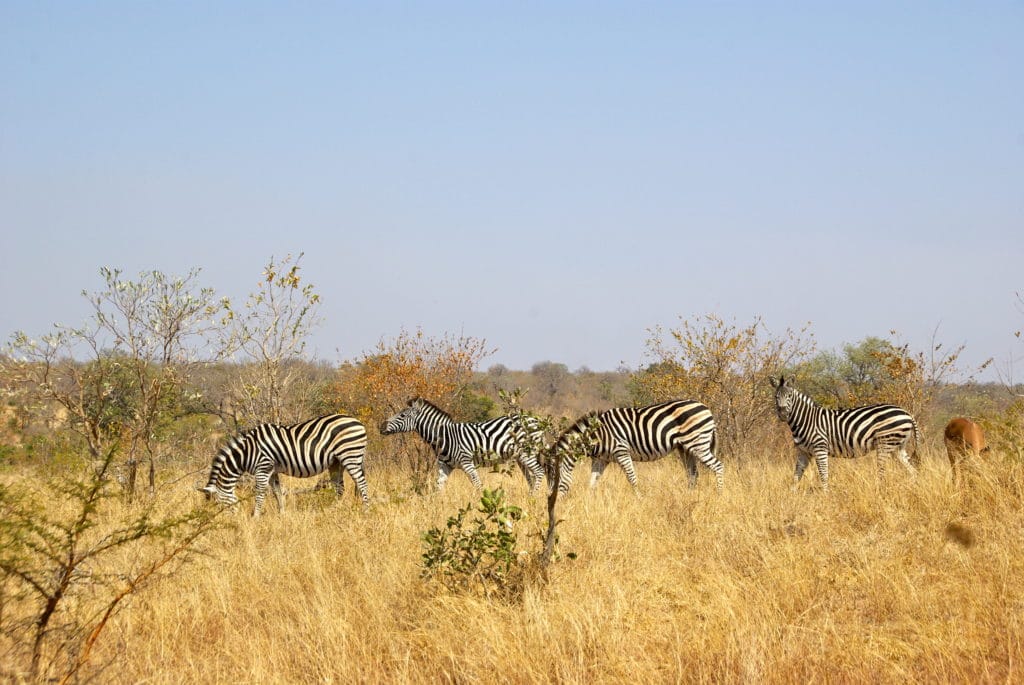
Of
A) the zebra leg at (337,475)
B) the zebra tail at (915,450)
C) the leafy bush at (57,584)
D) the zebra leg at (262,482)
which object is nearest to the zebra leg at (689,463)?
the zebra tail at (915,450)

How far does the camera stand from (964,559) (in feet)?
22.9

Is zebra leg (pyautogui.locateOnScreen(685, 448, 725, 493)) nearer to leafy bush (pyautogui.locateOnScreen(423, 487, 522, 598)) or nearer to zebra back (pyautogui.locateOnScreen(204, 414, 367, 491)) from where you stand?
zebra back (pyautogui.locateOnScreen(204, 414, 367, 491))

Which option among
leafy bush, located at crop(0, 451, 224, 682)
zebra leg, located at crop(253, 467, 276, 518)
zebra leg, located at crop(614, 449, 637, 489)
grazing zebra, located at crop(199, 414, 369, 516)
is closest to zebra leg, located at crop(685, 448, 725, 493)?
zebra leg, located at crop(614, 449, 637, 489)

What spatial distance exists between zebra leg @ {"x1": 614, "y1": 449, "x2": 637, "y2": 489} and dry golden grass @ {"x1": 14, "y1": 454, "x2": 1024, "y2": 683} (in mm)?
2770

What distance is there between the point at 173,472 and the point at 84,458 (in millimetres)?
1484

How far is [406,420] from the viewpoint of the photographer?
14.3 metres

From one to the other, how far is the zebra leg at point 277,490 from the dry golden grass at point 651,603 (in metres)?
2.30

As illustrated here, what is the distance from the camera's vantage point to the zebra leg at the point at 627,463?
12.5 meters

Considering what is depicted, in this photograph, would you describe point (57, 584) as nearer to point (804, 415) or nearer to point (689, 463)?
point (689, 463)

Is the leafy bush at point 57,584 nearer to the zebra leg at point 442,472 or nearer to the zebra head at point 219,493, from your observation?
the zebra head at point 219,493

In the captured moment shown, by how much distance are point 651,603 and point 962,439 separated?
227 inches

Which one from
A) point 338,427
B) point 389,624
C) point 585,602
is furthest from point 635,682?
point 338,427

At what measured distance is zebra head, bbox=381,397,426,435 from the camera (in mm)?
14211

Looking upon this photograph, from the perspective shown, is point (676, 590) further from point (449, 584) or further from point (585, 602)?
point (449, 584)
